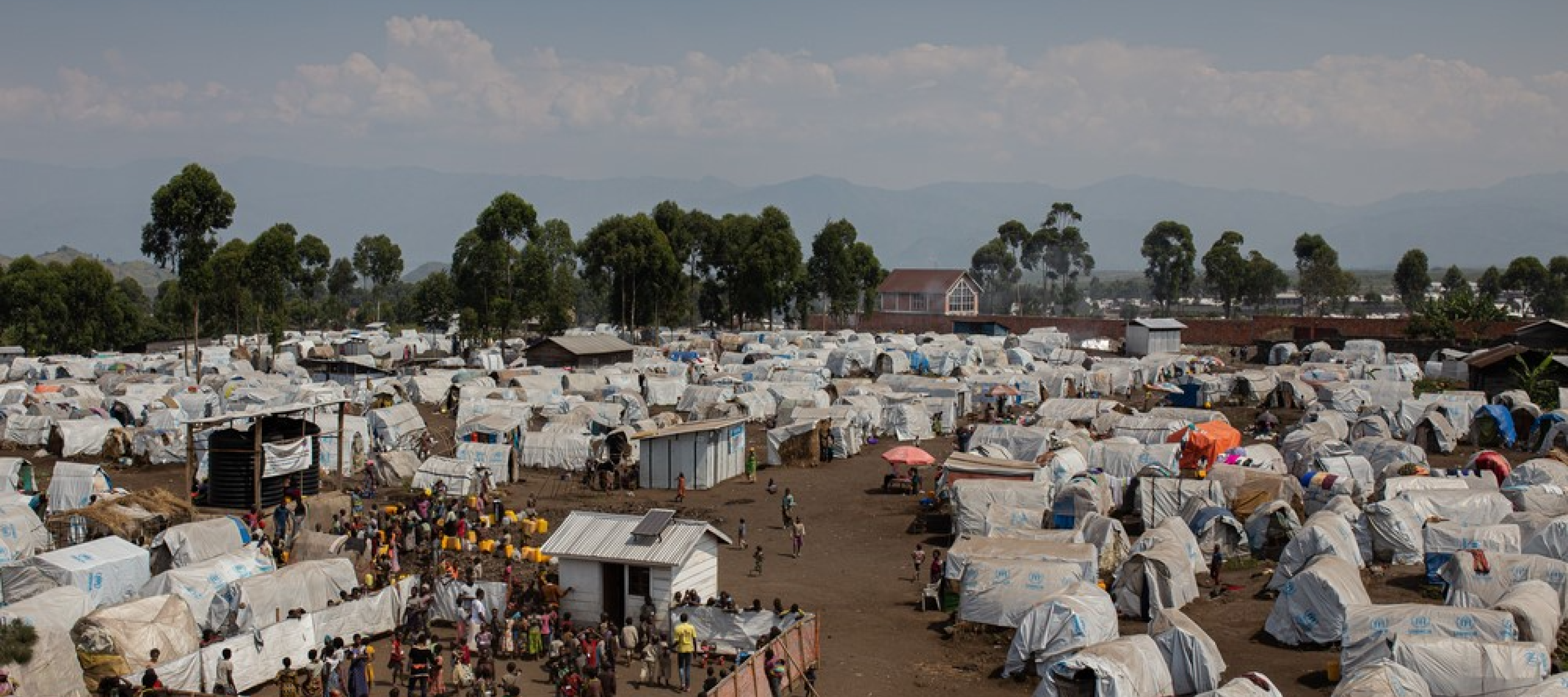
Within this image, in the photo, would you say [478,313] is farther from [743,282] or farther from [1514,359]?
[1514,359]

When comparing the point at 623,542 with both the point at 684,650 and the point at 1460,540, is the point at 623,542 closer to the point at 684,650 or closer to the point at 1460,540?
the point at 684,650

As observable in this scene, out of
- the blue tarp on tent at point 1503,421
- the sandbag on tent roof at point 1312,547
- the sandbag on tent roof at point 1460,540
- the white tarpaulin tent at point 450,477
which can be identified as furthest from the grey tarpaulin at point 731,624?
the blue tarp on tent at point 1503,421

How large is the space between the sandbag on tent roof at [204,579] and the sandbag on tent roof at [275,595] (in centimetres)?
28

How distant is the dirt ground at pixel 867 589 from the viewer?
17.6 metres

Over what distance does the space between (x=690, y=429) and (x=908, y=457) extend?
6.00 m

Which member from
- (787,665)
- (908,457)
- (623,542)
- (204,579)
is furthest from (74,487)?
(787,665)

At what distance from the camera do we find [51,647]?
49.7 feet

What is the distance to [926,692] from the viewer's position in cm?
1706

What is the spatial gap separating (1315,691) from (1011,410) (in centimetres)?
3099

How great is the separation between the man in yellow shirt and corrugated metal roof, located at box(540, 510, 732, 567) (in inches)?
51.9

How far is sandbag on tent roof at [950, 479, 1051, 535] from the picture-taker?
25.0 meters

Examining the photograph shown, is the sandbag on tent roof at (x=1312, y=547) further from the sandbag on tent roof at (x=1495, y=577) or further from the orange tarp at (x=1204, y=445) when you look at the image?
the orange tarp at (x=1204, y=445)

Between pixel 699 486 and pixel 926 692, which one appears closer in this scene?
pixel 926 692

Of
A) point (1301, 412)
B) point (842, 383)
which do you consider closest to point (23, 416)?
point (842, 383)
